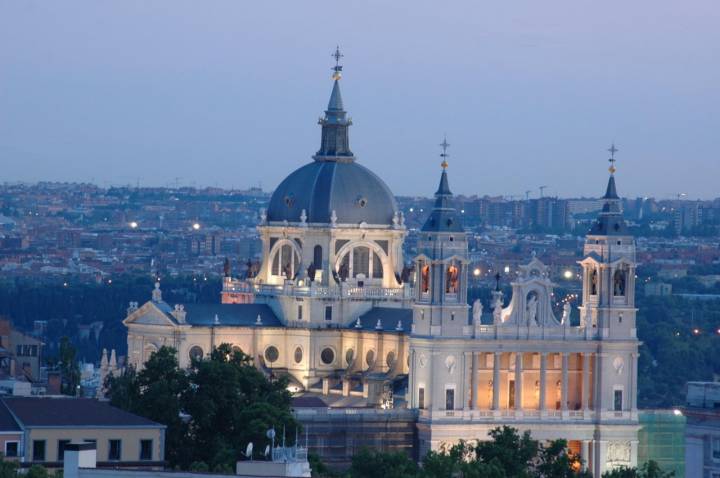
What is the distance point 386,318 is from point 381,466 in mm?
34570

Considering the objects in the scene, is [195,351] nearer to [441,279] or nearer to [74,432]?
[441,279]

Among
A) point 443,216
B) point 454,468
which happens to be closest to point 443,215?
point 443,216

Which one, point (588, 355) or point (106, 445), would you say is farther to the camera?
point (588, 355)

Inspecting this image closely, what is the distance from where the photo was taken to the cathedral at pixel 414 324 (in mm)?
166500

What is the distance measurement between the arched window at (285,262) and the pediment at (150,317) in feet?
26.0

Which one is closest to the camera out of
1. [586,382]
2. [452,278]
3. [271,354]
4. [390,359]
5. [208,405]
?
[208,405]

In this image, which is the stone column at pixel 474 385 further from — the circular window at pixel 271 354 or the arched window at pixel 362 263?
the arched window at pixel 362 263

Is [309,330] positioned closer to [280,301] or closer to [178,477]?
[280,301]

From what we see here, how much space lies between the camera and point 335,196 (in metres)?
181

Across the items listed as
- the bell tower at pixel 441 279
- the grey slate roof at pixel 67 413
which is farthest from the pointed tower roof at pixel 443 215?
the grey slate roof at pixel 67 413

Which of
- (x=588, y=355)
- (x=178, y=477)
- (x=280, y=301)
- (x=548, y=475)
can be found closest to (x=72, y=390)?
(x=280, y=301)

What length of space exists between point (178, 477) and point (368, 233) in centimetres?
7726

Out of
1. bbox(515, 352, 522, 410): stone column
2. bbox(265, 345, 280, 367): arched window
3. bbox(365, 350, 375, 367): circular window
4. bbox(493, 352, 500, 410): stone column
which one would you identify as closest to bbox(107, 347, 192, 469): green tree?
bbox(493, 352, 500, 410): stone column

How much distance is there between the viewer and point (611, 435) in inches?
6590
